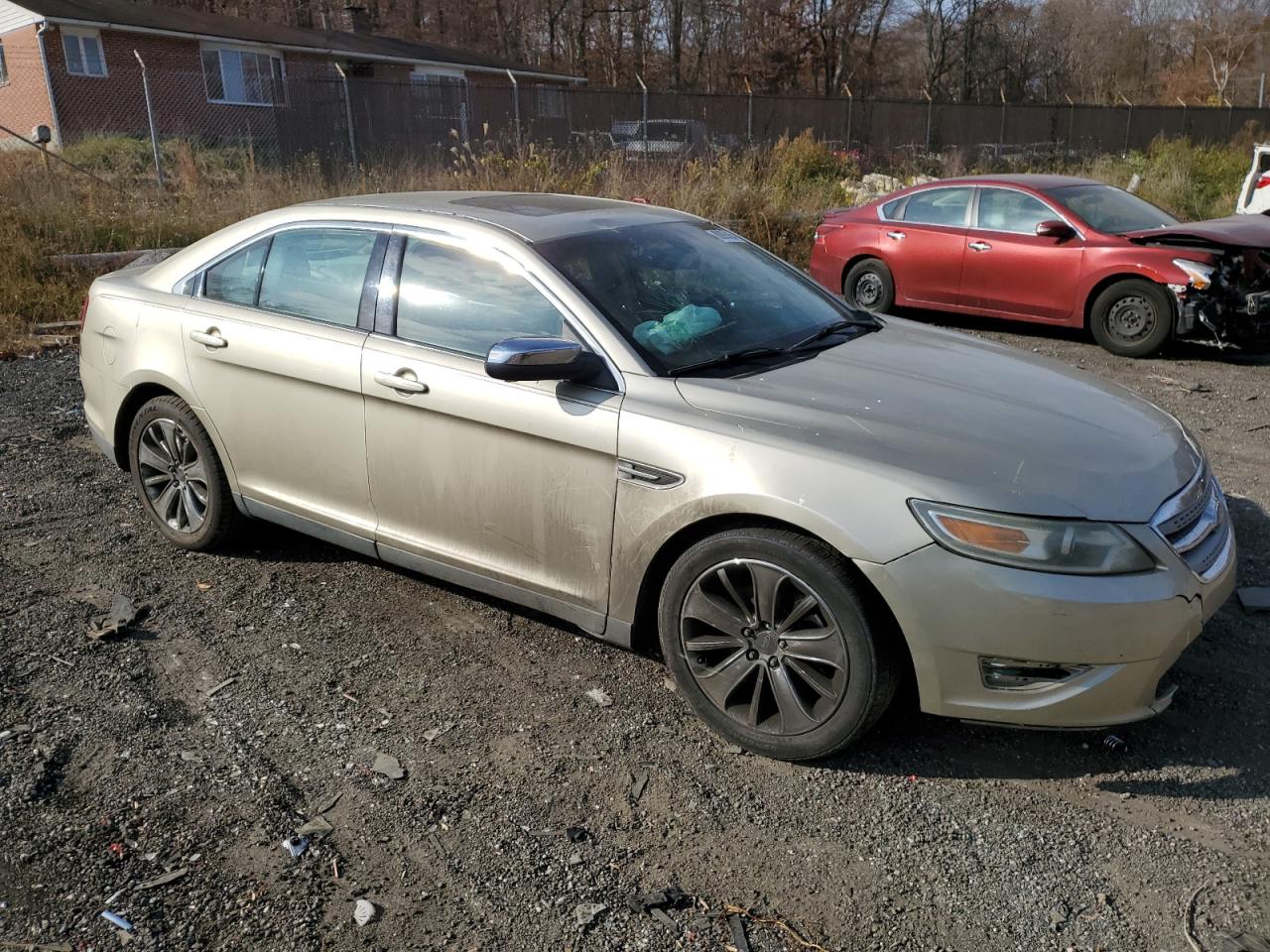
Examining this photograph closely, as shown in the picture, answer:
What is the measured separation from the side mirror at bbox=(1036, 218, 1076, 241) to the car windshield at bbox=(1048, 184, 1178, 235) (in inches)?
7.9

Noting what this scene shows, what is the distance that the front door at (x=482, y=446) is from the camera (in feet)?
11.7

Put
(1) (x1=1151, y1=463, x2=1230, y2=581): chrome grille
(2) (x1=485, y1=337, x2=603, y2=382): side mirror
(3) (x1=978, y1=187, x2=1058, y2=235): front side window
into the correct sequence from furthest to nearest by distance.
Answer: (3) (x1=978, y1=187, x2=1058, y2=235): front side window, (2) (x1=485, y1=337, x2=603, y2=382): side mirror, (1) (x1=1151, y1=463, x2=1230, y2=581): chrome grille

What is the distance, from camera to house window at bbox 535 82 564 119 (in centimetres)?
1969

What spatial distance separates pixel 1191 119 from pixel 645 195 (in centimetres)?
2347

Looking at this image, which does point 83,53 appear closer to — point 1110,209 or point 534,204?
point 1110,209

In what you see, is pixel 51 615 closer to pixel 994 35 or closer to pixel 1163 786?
pixel 1163 786

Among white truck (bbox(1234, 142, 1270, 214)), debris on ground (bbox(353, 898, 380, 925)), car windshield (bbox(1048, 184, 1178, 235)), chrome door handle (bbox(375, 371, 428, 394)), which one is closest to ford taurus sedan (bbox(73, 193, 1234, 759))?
chrome door handle (bbox(375, 371, 428, 394))

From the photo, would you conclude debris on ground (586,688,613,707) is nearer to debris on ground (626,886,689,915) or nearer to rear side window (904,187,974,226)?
debris on ground (626,886,689,915)

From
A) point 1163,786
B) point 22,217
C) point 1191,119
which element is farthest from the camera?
point 1191,119

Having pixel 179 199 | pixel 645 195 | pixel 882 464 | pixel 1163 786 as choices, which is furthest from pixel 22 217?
pixel 1163 786

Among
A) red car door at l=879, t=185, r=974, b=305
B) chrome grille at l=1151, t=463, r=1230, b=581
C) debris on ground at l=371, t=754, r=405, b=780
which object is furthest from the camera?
red car door at l=879, t=185, r=974, b=305

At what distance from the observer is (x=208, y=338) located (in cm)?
455

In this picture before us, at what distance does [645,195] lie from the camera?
47.5 feet

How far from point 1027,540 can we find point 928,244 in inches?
309
